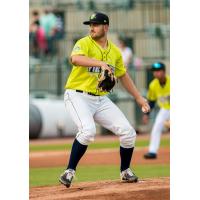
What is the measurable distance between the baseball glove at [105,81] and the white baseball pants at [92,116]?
215 mm

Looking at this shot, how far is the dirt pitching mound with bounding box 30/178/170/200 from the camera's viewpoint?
6852 mm

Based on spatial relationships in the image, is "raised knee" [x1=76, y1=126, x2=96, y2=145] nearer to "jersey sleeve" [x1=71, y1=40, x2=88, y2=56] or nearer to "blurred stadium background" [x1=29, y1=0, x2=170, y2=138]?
"jersey sleeve" [x1=71, y1=40, x2=88, y2=56]

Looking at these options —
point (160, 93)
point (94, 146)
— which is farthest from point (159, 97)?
point (94, 146)

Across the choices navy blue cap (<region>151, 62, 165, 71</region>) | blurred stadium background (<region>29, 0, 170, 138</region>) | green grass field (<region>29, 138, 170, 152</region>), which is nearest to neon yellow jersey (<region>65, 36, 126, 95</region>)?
navy blue cap (<region>151, 62, 165, 71</region>)

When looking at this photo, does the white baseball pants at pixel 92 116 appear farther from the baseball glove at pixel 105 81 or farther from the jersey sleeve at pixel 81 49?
the jersey sleeve at pixel 81 49

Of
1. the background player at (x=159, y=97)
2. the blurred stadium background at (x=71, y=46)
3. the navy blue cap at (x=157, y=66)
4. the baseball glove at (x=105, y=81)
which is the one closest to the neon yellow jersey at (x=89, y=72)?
the baseball glove at (x=105, y=81)

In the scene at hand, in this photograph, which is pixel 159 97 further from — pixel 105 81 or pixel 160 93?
pixel 105 81

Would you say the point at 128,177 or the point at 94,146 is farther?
the point at 94,146

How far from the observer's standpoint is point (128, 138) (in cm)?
773

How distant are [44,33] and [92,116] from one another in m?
15.4

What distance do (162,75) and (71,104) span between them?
547 cm

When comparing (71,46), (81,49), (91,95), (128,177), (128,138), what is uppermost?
(71,46)

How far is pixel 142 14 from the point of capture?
2447 centimetres

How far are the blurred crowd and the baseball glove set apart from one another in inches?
586
